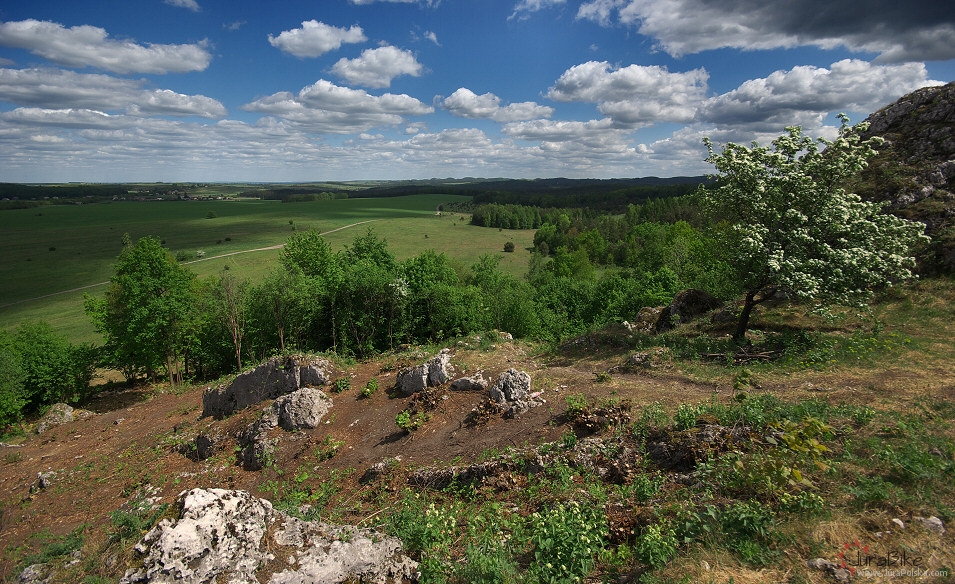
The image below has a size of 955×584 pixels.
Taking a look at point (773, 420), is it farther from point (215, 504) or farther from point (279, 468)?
point (279, 468)

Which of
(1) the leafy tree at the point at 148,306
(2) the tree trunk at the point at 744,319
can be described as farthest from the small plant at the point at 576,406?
(1) the leafy tree at the point at 148,306

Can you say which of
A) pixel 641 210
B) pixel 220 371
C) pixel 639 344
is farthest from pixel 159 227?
pixel 639 344

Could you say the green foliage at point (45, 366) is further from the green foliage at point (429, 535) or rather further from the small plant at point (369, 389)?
the green foliage at point (429, 535)

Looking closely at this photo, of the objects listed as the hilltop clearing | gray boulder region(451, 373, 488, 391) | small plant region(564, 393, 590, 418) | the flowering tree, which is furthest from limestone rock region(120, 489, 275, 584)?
the flowering tree

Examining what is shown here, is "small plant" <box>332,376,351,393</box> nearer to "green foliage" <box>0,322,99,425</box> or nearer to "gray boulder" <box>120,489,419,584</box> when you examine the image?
"gray boulder" <box>120,489,419,584</box>

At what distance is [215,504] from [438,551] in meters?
3.96

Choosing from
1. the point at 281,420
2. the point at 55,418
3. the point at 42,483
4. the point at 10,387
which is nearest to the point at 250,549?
the point at 281,420

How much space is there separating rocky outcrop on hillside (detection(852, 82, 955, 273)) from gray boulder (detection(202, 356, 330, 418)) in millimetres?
28514

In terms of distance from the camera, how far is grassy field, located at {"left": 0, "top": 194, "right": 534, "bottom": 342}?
66.4 metres

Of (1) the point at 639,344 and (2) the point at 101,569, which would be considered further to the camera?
(1) the point at 639,344

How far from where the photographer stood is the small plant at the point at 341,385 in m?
16.8

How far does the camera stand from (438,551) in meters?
7.23

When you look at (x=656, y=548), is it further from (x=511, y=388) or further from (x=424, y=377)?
(x=424, y=377)

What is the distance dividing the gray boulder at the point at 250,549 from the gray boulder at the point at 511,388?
Answer: 6649mm
